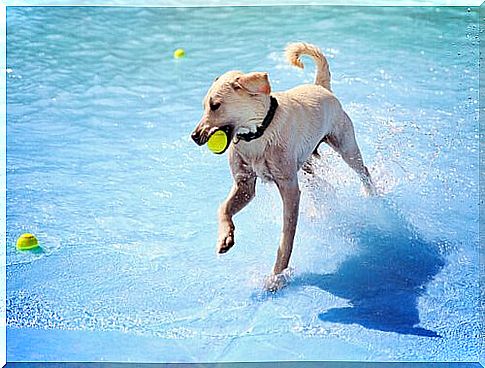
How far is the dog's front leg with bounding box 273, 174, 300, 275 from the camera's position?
126 inches

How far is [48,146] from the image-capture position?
4703 millimetres

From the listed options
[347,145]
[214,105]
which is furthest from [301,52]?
[214,105]

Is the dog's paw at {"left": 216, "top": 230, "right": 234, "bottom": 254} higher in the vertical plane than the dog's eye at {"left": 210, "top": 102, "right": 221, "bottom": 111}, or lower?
lower

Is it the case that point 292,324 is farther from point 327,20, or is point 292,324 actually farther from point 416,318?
point 327,20

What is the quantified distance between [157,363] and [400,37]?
319 centimetres

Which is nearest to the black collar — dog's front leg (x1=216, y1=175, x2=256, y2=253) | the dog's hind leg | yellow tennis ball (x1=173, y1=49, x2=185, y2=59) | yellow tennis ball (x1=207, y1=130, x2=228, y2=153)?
yellow tennis ball (x1=207, y1=130, x2=228, y2=153)

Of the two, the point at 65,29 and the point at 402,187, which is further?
the point at 65,29

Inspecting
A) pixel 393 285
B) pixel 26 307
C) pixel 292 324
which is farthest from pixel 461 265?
pixel 26 307

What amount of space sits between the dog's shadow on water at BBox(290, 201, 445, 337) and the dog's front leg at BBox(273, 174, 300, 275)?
0.62 feet

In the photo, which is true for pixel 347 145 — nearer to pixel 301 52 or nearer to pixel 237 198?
pixel 301 52

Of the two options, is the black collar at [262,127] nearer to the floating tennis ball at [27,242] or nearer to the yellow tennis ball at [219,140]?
the yellow tennis ball at [219,140]

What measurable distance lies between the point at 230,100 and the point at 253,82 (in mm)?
104

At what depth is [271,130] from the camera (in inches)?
123

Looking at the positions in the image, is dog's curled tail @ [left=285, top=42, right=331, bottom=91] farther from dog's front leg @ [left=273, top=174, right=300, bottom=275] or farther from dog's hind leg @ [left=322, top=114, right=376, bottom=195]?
dog's front leg @ [left=273, top=174, right=300, bottom=275]
